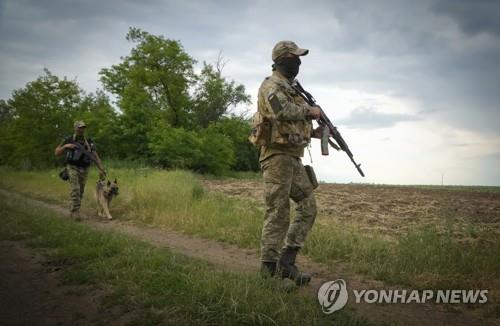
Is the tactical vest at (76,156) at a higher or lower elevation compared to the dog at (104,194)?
higher

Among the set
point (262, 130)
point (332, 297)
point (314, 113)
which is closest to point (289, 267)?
point (332, 297)

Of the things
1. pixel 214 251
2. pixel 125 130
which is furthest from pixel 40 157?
pixel 214 251

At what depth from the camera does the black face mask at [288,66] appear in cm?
514

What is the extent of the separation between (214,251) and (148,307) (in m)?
3.61

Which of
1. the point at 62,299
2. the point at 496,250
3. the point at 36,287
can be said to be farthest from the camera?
the point at 496,250

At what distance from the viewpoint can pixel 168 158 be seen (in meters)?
29.1

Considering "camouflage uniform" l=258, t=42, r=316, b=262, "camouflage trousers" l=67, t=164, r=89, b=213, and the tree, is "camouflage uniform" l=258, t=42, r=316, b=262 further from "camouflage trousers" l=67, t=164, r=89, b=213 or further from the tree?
the tree

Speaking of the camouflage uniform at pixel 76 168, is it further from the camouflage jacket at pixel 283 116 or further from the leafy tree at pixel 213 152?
the leafy tree at pixel 213 152

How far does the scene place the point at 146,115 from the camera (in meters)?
31.3

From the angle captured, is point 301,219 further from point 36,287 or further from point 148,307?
point 36,287

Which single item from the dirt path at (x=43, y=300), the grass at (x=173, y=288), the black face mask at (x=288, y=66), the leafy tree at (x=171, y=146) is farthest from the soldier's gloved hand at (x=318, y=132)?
the leafy tree at (x=171, y=146)

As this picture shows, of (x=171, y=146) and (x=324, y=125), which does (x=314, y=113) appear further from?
(x=171, y=146)

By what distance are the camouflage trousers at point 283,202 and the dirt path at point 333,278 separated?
2.23ft

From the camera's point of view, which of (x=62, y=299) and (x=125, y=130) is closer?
(x=62, y=299)
